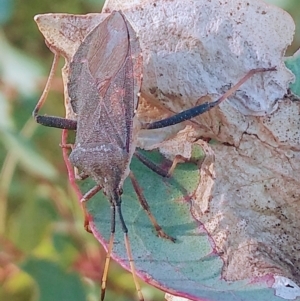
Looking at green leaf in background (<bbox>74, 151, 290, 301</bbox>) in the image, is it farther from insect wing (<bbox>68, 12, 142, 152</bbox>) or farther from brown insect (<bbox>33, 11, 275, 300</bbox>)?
insect wing (<bbox>68, 12, 142, 152</bbox>)

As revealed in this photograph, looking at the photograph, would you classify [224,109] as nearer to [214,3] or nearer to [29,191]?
[214,3]

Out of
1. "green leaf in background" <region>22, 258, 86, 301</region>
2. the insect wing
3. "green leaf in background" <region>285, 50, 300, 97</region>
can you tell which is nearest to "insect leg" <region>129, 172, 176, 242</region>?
the insect wing

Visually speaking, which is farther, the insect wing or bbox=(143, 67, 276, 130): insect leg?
the insect wing

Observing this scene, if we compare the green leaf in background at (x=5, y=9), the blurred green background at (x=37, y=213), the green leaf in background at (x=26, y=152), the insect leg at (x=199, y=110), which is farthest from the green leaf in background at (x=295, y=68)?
the green leaf in background at (x=5, y=9)

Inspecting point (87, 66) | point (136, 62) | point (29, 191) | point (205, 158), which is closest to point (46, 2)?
point (29, 191)

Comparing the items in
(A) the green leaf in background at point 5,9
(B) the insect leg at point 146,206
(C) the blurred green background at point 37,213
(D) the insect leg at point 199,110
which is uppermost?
(D) the insect leg at point 199,110

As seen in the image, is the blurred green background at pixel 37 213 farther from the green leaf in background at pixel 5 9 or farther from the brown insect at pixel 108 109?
the brown insect at pixel 108 109
